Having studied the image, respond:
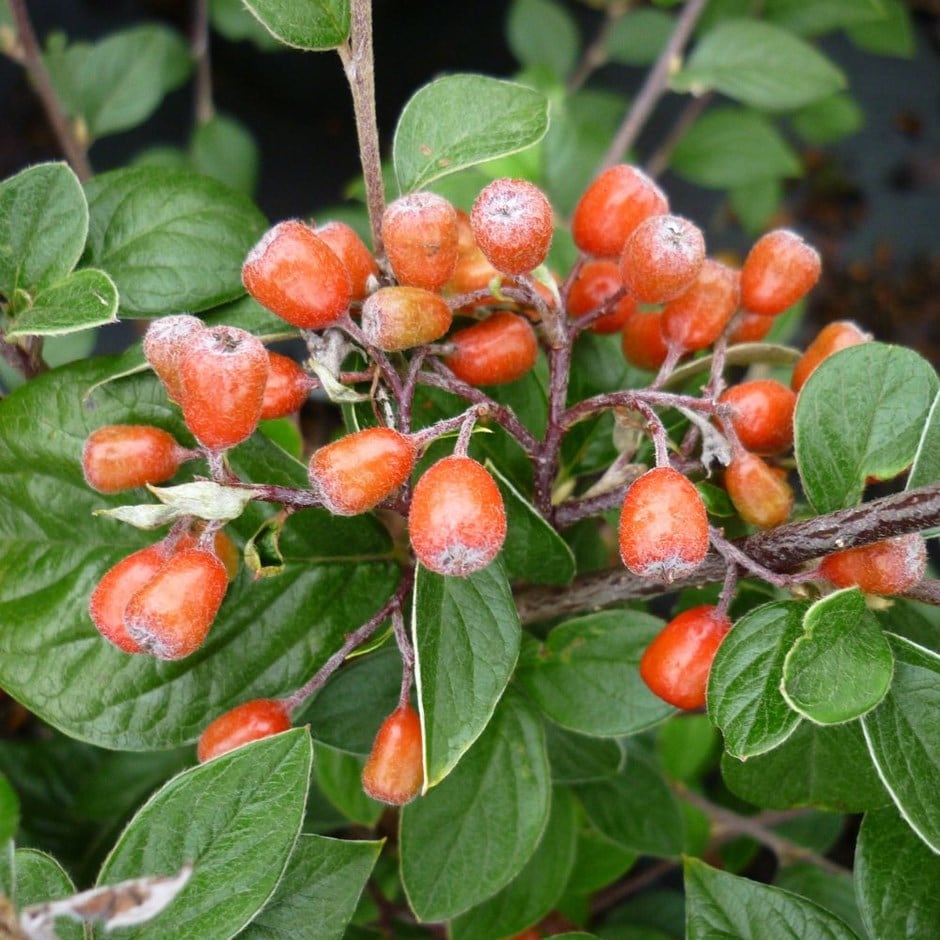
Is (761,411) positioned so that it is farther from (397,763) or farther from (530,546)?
(397,763)

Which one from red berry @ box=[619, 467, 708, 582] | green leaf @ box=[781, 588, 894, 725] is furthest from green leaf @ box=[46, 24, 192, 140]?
green leaf @ box=[781, 588, 894, 725]

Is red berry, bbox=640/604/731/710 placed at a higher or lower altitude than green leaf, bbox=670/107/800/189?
higher

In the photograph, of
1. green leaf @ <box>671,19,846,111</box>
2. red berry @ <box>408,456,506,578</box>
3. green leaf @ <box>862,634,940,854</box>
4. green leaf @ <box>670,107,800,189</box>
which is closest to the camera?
red berry @ <box>408,456,506,578</box>

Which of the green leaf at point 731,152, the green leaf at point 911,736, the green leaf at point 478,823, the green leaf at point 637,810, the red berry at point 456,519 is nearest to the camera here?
the red berry at point 456,519

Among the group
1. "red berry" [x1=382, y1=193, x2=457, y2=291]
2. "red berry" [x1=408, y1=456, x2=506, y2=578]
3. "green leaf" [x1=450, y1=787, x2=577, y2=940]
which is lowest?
"green leaf" [x1=450, y1=787, x2=577, y2=940]

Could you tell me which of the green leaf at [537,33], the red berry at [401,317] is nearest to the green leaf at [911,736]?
the red berry at [401,317]

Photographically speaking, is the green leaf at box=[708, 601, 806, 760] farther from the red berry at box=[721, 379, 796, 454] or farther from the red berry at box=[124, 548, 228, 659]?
the red berry at box=[124, 548, 228, 659]

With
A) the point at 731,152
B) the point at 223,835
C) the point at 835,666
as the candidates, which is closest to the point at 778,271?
the point at 835,666

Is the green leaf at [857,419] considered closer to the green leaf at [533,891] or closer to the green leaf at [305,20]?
the green leaf at [305,20]
